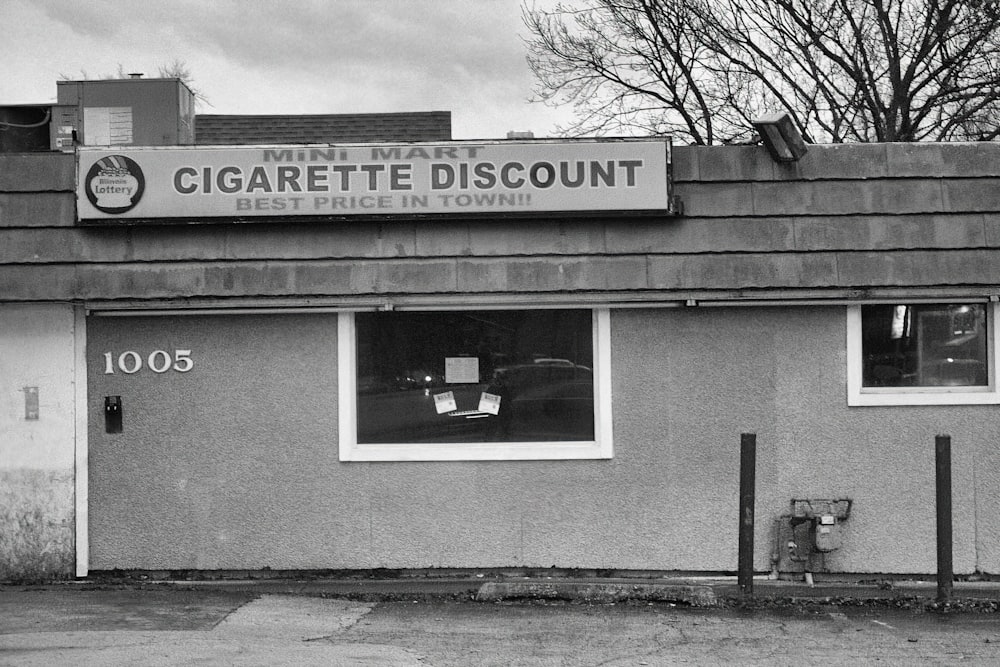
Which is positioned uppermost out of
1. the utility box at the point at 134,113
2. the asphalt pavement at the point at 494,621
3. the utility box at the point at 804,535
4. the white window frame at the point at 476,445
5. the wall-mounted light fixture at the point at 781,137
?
the utility box at the point at 134,113

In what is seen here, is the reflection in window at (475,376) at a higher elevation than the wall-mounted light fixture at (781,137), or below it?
below

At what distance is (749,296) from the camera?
8.04 m

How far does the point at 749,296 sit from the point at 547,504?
2.11 m

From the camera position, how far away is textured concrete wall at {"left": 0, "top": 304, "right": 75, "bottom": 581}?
8258mm

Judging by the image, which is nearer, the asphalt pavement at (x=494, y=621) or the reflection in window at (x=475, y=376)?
the asphalt pavement at (x=494, y=621)

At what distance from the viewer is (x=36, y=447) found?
8273 mm

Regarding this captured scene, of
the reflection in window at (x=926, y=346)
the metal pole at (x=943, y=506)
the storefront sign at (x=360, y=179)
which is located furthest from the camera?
the reflection in window at (x=926, y=346)

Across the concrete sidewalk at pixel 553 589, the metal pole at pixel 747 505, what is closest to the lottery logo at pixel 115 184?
the concrete sidewalk at pixel 553 589

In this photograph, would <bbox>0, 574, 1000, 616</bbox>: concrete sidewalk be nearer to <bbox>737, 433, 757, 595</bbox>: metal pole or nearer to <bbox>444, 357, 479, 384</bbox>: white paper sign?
<bbox>737, 433, 757, 595</bbox>: metal pole

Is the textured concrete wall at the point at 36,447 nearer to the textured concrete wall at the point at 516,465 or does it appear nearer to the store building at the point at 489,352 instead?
the store building at the point at 489,352

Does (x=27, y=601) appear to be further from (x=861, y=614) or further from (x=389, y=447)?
(x=861, y=614)

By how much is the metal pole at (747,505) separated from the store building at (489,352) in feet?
2.32

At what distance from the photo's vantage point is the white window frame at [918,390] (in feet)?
26.8

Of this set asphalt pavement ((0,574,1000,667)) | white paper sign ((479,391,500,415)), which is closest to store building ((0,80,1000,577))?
white paper sign ((479,391,500,415))
